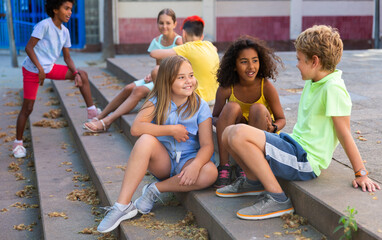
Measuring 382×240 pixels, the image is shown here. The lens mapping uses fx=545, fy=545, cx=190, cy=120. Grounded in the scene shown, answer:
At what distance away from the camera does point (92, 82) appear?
8273 millimetres

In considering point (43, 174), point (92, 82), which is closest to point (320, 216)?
point (43, 174)

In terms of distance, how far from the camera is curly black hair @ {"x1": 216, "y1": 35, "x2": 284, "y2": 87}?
12.5 feet

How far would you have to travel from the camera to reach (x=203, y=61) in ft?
16.3

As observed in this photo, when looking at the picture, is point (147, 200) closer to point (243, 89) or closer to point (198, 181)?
point (198, 181)

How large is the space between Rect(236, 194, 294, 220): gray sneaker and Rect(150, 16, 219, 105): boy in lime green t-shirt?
2.03 m

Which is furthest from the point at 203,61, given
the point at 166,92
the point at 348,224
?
the point at 348,224

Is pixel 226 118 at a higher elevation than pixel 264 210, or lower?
higher

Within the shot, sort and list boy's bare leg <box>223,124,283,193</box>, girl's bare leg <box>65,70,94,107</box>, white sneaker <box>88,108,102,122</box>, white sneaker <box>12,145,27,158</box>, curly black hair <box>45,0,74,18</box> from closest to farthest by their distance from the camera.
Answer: boy's bare leg <box>223,124,283,193</box>
curly black hair <box>45,0,74,18</box>
white sneaker <box>12,145,27,158</box>
girl's bare leg <box>65,70,94,107</box>
white sneaker <box>88,108,102,122</box>

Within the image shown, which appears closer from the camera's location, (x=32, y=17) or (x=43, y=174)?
(x=43, y=174)

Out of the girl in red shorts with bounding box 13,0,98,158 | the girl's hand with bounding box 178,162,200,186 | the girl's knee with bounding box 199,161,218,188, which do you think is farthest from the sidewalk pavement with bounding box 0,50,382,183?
the girl in red shorts with bounding box 13,0,98,158

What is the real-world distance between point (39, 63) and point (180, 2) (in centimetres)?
963

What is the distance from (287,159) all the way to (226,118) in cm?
67

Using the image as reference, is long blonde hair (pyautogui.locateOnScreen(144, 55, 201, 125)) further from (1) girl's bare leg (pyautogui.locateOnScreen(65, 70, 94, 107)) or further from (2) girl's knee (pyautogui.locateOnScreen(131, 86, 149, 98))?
(1) girl's bare leg (pyautogui.locateOnScreen(65, 70, 94, 107))

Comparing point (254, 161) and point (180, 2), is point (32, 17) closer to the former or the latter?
point (180, 2)
